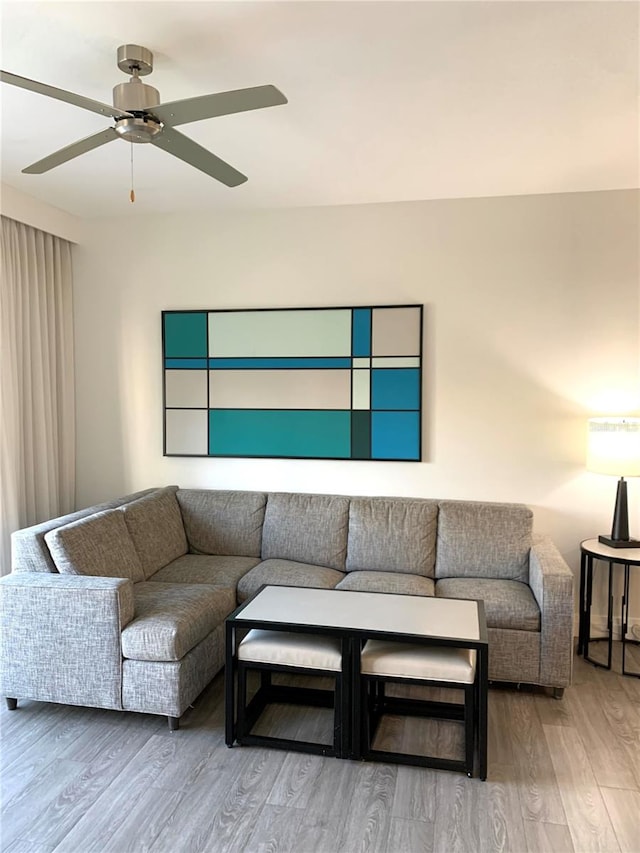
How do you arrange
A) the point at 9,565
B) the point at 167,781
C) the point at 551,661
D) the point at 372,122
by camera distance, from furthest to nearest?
1. the point at 9,565
2. the point at 551,661
3. the point at 372,122
4. the point at 167,781

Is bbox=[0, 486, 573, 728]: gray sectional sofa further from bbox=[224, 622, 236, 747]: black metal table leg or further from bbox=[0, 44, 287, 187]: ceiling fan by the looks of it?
bbox=[0, 44, 287, 187]: ceiling fan

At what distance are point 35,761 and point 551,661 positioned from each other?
2227 millimetres

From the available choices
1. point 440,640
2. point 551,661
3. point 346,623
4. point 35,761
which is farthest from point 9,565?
point 551,661

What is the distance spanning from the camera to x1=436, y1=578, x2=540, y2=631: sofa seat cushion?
302 cm

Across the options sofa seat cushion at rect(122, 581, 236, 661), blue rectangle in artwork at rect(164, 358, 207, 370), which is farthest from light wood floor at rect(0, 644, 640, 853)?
blue rectangle in artwork at rect(164, 358, 207, 370)

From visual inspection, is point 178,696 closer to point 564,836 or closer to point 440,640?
point 440,640

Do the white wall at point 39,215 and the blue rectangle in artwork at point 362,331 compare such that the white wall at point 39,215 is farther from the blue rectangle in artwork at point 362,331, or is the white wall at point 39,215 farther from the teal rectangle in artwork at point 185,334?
the blue rectangle in artwork at point 362,331

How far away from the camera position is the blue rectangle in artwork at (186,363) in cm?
417

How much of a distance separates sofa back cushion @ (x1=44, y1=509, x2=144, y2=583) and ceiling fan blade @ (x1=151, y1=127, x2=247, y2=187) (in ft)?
5.48

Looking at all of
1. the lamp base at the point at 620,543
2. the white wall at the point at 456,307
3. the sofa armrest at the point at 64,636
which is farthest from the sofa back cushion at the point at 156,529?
the lamp base at the point at 620,543

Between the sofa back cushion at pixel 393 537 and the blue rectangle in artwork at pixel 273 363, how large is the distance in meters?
0.89

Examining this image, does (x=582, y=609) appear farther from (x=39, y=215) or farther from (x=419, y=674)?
(x=39, y=215)

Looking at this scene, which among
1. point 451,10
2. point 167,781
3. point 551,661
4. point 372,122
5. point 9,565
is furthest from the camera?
point 9,565

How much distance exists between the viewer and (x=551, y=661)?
9.70 ft
